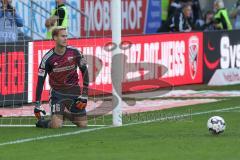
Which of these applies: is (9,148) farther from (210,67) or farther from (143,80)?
(210,67)

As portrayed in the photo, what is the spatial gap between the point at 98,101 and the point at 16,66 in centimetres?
171

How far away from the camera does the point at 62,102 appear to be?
1457 cm

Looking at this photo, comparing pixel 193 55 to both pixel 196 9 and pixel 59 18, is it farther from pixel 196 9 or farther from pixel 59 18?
pixel 196 9

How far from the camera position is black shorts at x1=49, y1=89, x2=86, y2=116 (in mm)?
14523

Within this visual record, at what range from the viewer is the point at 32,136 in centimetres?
1317

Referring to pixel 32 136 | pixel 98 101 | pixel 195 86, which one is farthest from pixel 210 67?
pixel 32 136

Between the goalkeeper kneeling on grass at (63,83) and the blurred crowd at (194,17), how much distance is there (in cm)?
1079

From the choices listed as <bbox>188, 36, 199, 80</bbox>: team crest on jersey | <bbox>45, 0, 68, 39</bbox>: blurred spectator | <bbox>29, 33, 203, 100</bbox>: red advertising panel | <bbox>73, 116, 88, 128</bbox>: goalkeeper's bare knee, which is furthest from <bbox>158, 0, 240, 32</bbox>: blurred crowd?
<bbox>73, 116, 88, 128</bbox>: goalkeeper's bare knee

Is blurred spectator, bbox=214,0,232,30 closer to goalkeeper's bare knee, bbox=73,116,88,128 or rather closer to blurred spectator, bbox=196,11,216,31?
blurred spectator, bbox=196,11,216,31

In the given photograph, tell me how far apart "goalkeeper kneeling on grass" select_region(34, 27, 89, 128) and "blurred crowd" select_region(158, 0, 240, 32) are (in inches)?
425

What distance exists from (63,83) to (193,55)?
Result: 29.9ft

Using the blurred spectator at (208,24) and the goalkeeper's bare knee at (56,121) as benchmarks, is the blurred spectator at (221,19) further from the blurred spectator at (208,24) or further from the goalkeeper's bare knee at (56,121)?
the goalkeeper's bare knee at (56,121)

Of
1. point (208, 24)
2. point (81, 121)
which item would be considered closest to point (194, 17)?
point (208, 24)

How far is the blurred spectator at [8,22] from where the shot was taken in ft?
57.6
